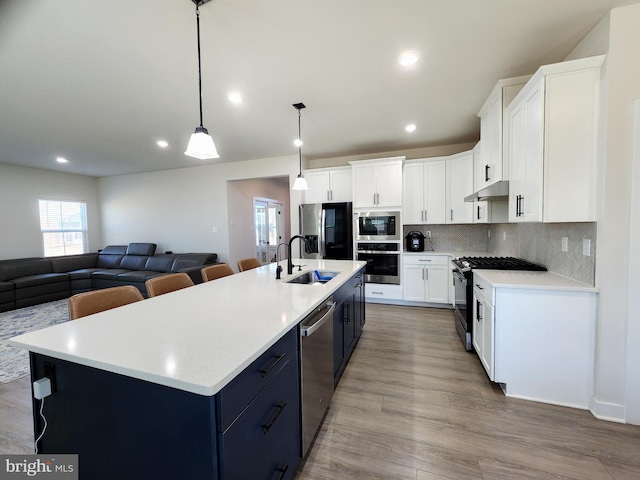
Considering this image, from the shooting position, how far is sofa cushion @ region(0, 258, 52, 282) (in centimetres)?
461

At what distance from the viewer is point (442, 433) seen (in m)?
1.68

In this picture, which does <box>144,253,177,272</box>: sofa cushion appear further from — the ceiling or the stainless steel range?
the stainless steel range

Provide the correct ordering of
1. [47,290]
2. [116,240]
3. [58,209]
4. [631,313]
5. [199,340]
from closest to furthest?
1. [199,340]
2. [631,313]
3. [47,290]
4. [58,209]
5. [116,240]

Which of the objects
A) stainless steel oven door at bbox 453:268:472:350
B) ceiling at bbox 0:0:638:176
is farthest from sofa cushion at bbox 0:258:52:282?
stainless steel oven door at bbox 453:268:472:350

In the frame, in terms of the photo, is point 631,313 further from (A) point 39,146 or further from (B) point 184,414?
(A) point 39,146

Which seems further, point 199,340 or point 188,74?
point 188,74

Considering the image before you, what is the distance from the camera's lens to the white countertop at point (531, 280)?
184 cm

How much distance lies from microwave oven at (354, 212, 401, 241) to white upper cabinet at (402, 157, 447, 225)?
0.88 feet

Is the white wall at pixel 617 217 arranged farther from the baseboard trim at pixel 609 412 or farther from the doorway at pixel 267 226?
the doorway at pixel 267 226

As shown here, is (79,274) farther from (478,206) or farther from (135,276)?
(478,206)

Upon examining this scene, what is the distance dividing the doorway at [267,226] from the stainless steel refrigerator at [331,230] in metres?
2.43

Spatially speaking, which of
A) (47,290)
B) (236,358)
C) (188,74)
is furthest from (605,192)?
(47,290)

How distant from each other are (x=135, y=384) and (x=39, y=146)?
17.9 feet

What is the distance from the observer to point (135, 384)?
35.6 inches
